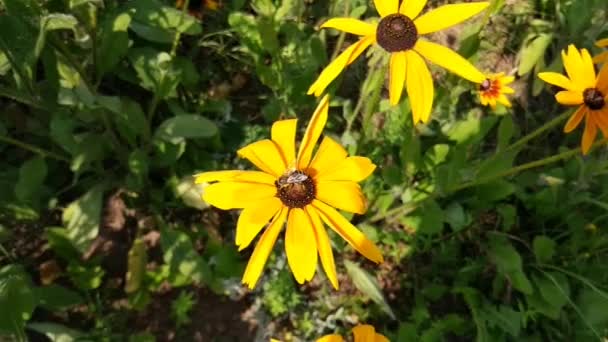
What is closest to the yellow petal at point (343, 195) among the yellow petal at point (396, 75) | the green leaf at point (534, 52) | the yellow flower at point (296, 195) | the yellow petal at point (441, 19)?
the yellow flower at point (296, 195)

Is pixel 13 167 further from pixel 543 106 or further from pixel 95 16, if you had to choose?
pixel 543 106

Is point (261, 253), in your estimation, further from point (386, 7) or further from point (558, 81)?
point (558, 81)

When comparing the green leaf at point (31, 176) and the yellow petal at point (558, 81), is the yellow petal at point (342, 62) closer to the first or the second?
the yellow petal at point (558, 81)

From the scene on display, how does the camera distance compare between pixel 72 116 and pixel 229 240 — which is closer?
pixel 72 116

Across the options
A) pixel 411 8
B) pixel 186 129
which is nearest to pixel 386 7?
pixel 411 8

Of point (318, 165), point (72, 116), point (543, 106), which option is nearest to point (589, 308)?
point (543, 106)
